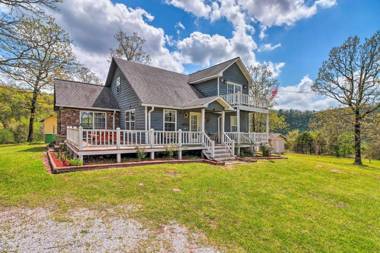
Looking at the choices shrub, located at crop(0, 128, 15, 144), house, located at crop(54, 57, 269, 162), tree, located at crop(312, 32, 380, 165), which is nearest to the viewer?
house, located at crop(54, 57, 269, 162)

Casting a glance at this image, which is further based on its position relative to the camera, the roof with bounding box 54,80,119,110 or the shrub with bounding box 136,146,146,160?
the roof with bounding box 54,80,119,110

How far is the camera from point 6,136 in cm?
2352

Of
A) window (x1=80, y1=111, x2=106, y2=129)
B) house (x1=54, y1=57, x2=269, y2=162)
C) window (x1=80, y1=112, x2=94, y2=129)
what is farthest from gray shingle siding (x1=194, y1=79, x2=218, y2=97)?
window (x1=80, y1=112, x2=94, y2=129)

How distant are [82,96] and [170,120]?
676 centimetres

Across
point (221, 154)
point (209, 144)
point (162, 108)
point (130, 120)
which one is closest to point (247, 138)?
point (221, 154)

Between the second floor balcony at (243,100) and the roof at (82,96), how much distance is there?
850cm

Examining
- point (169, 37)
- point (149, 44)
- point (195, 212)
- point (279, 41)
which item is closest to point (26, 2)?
point (195, 212)

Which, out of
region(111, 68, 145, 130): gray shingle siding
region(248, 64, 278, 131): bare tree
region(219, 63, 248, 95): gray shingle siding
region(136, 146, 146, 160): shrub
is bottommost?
region(136, 146, 146, 160): shrub

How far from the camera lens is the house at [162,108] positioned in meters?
11.5

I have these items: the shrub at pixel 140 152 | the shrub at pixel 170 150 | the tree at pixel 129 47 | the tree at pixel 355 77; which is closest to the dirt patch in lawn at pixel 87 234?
the shrub at pixel 140 152

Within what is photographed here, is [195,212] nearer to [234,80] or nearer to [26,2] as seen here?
[26,2]

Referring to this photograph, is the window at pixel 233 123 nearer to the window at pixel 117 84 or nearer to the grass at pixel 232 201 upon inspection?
the grass at pixel 232 201

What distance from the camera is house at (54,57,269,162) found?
1147cm

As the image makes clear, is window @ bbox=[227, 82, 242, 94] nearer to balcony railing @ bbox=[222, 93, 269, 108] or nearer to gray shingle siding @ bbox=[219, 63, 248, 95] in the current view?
gray shingle siding @ bbox=[219, 63, 248, 95]
